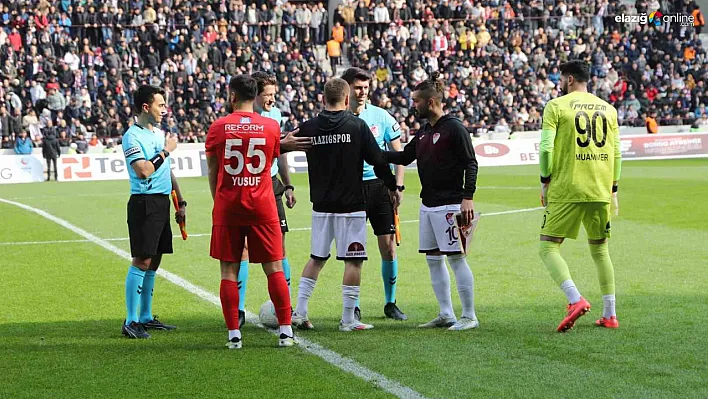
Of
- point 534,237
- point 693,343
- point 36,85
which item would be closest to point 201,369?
point 693,343

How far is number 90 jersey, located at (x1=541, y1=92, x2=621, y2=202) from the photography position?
25.6 ft

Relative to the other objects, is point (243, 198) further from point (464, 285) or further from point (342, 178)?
point (464, 285)

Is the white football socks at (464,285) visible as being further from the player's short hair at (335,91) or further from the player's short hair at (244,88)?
the player's short hair at (244,88)

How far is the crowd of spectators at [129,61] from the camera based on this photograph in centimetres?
3288

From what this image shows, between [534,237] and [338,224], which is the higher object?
[338,224]

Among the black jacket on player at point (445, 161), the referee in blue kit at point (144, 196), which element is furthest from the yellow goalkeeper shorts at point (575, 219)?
→ the referee in blue kit at point (144, 196)

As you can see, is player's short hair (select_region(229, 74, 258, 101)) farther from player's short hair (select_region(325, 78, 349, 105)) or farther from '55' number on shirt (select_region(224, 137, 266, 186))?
player's short hair (select_region(325, 78, 349, 105))

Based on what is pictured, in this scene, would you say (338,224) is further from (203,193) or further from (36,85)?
(36,85)

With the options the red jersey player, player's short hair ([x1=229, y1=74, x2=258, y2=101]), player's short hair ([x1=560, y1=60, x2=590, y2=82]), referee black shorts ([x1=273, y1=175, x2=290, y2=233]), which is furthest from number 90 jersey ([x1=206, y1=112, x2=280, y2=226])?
player's short hair ([x1=560, y1=60, x2=590, y2=82])

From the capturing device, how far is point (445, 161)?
7.91 metres

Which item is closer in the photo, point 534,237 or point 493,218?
point 534,237

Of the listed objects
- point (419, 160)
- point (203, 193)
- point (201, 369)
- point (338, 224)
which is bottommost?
point (203, 193)

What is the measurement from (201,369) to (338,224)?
6.05ft

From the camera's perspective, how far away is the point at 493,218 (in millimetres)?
16859
